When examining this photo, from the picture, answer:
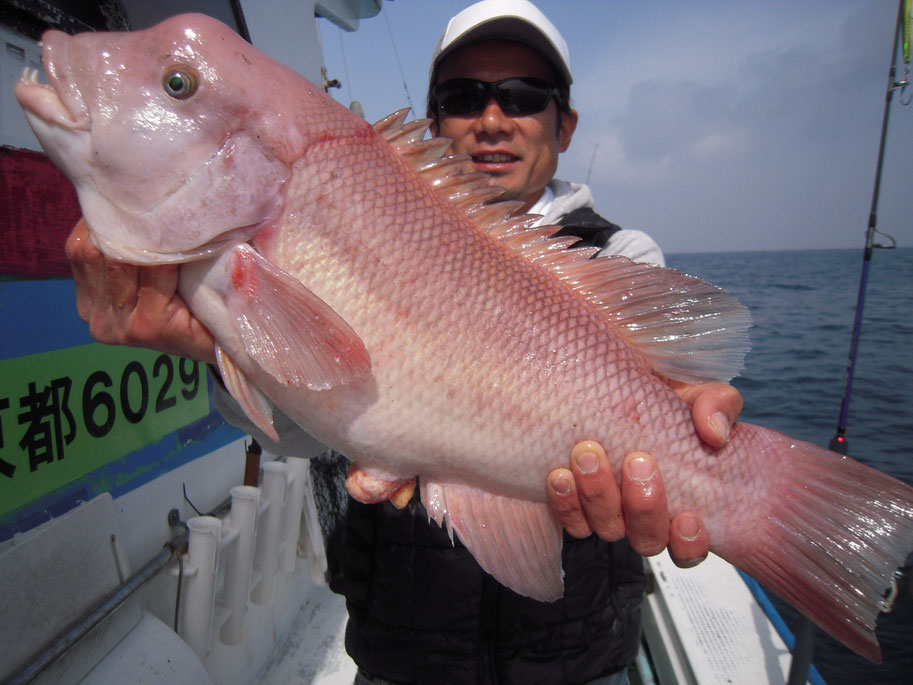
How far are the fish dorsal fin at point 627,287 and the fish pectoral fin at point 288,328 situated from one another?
0.51 meters

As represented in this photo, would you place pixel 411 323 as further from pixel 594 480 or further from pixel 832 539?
pixel 832 539

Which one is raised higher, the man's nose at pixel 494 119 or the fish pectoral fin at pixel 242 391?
the man's nose at pixel 494 119

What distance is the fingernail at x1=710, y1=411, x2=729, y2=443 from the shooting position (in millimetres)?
1325

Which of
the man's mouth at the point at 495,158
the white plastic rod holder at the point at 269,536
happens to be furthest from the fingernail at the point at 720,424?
the white plastic rod holder at the point at 269,536

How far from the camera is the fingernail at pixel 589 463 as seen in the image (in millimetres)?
1325

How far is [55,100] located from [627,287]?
1.47 m

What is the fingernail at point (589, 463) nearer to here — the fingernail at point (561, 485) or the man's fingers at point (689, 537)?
the fingernail at point (561, 485)

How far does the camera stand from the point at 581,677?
5.88ft

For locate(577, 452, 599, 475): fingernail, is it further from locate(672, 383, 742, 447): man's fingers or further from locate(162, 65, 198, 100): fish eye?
locate(162, 65, 198, 100): fish eye

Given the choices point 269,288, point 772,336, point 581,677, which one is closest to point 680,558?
point 581,677

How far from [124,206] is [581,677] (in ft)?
6.40

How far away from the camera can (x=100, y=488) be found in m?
1.97

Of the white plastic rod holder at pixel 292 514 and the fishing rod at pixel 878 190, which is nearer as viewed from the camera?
the white plastic rod holder at pixel 292 514

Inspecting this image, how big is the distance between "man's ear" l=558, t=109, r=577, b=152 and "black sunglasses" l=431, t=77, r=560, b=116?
0.20 m
